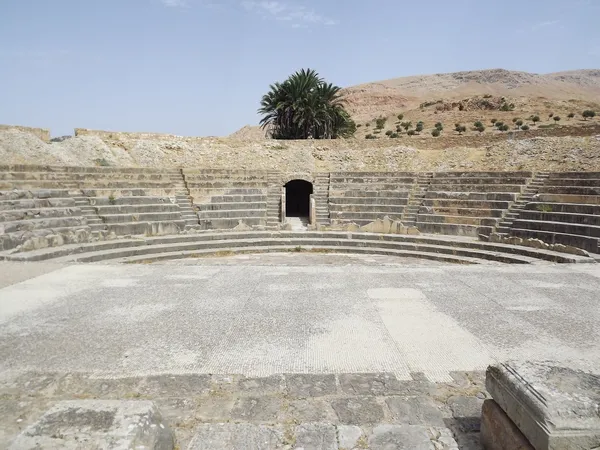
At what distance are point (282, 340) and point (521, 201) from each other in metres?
12.1

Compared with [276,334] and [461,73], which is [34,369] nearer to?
[276,334]

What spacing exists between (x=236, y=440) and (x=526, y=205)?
1322 cm

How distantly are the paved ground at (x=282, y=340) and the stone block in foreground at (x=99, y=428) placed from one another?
1.47 feet

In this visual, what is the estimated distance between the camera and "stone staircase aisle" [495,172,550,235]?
1288cm

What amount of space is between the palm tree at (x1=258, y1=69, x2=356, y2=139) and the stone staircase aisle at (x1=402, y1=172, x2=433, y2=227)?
602 inches

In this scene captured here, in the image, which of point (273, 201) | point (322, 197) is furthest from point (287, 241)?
point (322, 197)

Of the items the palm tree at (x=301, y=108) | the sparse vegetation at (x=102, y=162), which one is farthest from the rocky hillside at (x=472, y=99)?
the sparse vegetation at (x=102, y=162)

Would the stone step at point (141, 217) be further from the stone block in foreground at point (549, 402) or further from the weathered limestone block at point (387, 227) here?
the stone block in foreground at point (549, 402)

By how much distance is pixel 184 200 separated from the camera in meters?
15.0

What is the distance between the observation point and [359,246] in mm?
13531

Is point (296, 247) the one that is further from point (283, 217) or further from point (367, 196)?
point (367, 196)

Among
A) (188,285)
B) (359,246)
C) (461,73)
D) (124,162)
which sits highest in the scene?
(461,73)

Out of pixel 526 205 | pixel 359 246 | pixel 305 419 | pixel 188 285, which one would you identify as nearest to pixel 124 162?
pixel 359 246

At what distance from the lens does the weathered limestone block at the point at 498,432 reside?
244cm
